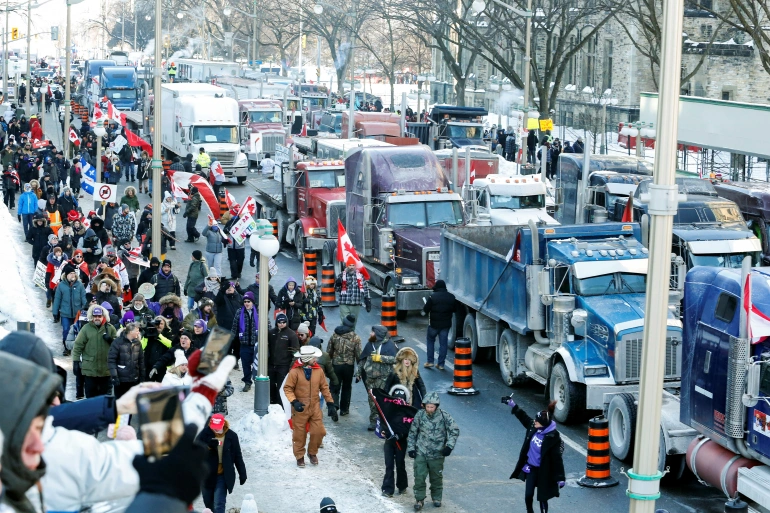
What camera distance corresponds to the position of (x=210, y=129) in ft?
148

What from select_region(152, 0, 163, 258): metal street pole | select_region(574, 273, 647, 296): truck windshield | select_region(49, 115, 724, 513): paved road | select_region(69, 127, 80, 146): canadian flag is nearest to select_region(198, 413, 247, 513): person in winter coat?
select_region(49, 115, 724, 513): paved road

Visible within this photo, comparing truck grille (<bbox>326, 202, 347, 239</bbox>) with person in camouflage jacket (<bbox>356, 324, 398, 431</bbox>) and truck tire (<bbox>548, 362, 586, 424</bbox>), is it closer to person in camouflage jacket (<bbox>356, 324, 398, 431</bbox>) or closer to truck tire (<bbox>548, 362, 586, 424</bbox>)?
person in camouflage jacket (<bbox>356, 324, 398, 431</bbox>)

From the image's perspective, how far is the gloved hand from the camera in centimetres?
320

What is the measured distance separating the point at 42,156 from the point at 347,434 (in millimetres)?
25418

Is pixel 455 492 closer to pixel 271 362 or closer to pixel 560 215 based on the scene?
pixel 271 362

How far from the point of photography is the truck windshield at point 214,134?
45.0 m

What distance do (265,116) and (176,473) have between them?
4985cm

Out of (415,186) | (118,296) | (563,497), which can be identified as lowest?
(563,497)

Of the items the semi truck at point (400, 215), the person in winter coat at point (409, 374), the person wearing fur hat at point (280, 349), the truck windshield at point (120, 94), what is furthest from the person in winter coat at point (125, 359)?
the truck windshield at point (120, 94)

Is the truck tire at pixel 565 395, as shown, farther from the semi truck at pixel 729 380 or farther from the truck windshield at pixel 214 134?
the truck windshield at pixel 214 134

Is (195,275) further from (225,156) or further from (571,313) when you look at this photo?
(225,156)

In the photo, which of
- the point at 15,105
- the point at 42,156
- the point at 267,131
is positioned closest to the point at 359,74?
the point at 15,105

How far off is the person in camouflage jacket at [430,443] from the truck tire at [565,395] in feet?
11.9

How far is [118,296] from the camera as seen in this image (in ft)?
67.5
